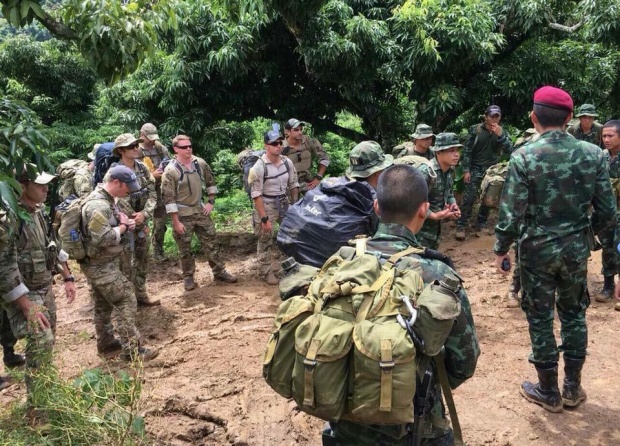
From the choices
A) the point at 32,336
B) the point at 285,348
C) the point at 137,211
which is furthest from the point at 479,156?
the point at 285,348

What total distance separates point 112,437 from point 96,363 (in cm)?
245

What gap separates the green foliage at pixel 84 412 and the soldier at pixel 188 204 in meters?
3.43

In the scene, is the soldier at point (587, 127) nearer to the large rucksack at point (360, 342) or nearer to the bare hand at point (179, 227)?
the bare hand at point (179, 227)

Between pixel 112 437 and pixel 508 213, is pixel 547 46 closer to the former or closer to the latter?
pixel 508 213

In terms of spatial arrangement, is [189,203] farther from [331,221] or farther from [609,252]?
[609,252]

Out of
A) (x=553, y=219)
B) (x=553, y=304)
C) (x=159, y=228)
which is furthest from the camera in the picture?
(x=159, y=228)

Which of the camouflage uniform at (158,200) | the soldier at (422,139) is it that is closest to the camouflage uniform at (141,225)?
the camouflage uniform at (158,200)

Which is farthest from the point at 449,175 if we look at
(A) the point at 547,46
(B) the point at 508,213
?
(A) the point at 547,46

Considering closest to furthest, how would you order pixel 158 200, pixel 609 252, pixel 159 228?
pixel 609 252 < pixel 158 200 < pixel 159 228

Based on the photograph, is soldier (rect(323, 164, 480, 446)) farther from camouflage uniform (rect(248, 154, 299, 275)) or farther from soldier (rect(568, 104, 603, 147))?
soldier (rect(568, 104, 603, 147))

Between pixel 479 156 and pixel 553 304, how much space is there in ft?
16.8

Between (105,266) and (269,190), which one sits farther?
(269,190)

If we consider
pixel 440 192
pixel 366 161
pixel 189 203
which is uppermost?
pixel 366 161

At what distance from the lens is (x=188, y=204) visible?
6.99 metres
